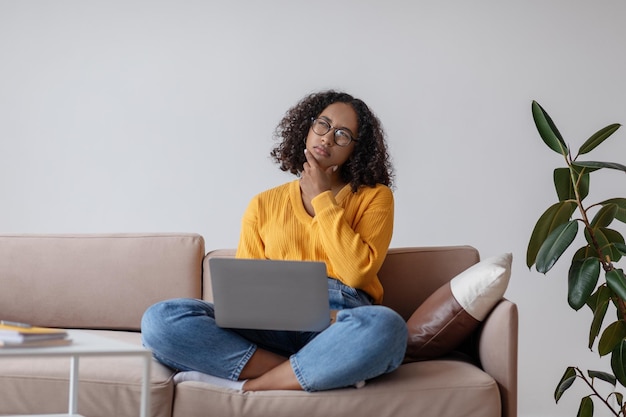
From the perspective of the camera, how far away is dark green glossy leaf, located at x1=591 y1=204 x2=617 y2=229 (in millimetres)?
2559

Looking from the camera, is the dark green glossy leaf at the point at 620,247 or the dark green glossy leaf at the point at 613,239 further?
the dark green glossy leaf at the point at 613,239

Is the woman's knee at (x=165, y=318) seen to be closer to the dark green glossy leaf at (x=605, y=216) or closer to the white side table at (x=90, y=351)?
the white side table at (x=90, y=351)

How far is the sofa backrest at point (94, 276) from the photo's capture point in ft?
9.30

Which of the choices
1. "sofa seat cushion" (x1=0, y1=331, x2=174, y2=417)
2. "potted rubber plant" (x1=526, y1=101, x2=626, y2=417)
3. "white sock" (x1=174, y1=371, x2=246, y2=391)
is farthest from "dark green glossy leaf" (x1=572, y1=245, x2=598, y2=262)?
"sofa seat cushion" (x1=0, y1=331, x2=174, y2=417)

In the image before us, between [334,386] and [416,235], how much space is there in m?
1.51

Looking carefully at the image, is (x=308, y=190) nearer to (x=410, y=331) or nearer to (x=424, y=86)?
(x=410, y=331)

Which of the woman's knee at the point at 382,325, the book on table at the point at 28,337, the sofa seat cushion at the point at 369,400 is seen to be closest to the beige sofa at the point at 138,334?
the sofa seat cushion at the point at 369,400

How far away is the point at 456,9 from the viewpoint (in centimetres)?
360

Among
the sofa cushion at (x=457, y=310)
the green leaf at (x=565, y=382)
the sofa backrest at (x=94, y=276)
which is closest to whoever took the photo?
the sofa cushion at (x=457, y=310)

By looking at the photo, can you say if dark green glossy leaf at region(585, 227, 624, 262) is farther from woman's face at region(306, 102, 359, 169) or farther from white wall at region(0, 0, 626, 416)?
white wall at region(0, 0, 626, 416)

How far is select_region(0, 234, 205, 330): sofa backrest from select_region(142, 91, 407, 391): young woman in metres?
0.28

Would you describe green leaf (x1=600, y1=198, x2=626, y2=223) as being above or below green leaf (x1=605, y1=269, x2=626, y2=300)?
above

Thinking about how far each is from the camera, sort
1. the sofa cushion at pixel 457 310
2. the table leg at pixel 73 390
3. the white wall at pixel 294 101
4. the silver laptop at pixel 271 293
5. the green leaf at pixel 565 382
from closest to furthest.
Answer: the table leg at pixel 73 390, the silver laptop at pixel 271 293, the sofa cushion at pixel 457 310, the green leaf at pixel 565 382, the white wall at pixel 294 101

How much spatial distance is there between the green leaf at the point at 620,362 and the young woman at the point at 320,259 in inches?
27.6
